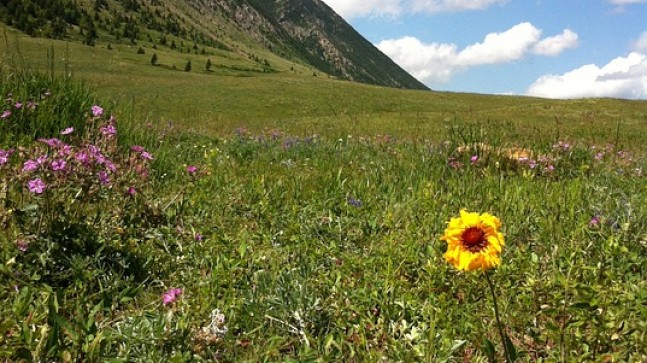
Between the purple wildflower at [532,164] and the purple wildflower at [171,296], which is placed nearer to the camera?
the purple wildflower at [171,296]

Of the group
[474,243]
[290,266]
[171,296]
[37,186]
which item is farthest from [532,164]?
[37,186]

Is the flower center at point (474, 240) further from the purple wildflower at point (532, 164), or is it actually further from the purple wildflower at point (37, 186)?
the purple wildflower at point (532, 164)

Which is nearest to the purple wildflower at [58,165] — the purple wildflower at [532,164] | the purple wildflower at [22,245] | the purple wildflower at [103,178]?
the purple wildflower at [103,178]

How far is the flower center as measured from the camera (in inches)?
77.4

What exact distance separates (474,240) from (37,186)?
2.64 m

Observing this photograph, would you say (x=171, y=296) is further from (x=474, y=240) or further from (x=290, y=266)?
(x=474, y=240)

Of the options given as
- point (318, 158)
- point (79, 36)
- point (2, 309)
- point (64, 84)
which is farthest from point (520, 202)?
point (79, 36)

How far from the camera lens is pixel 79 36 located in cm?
10619

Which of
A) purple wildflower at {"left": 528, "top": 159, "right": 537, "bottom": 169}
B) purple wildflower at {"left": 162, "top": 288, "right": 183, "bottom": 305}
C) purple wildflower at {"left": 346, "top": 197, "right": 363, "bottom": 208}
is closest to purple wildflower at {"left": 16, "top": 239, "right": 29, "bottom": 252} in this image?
purple wildflower at {"left": 162, "top": 288, "right": 183, "bottom": 305}

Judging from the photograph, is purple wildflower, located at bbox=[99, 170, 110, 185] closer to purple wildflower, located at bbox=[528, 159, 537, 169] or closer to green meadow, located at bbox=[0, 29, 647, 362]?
green meadow, located at bbox=[0, 29, 647, 362]

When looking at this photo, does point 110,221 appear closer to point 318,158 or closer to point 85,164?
point 85,164

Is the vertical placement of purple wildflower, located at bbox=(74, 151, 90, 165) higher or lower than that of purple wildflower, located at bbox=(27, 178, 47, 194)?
higher

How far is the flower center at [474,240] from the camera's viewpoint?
1965 mm

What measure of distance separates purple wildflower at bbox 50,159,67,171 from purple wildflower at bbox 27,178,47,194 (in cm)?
13
